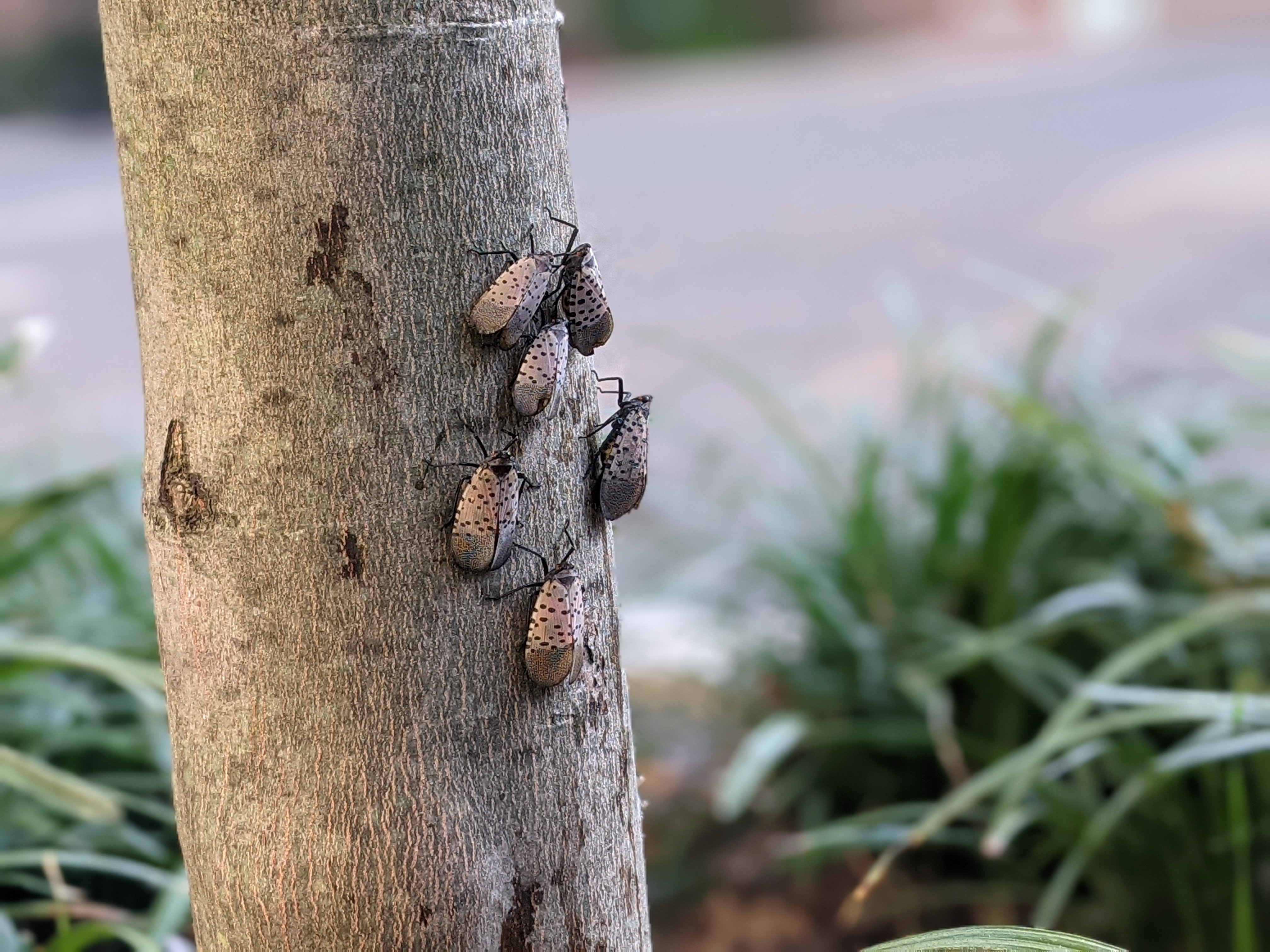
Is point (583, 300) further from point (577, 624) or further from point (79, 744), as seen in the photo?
point (79, 744)

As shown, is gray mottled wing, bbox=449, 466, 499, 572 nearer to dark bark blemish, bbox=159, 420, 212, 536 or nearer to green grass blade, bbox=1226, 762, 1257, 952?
dark bark blemish, bbox=159, 420, 212, 536

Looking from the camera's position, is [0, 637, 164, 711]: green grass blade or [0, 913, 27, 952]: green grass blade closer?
[0, 913, 27, 952]: green grass blade

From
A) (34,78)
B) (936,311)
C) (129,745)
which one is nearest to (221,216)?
(129,745)

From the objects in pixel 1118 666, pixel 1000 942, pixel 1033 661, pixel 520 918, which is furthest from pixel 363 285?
pixel 1033 661

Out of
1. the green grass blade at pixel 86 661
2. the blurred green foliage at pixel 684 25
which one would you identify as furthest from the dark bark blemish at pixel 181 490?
the blurred green foliage at pixel 684 25

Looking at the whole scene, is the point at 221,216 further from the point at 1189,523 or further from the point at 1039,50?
A: the point at 1039,50

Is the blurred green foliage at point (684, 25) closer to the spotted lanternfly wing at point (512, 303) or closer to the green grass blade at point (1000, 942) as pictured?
the spotted lanternfly wing at point (512, 303)

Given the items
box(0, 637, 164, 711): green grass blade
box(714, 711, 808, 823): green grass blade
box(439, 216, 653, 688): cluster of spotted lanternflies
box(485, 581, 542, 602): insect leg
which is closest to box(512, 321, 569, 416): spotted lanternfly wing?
box(439, 216, 653, 688): cluster of spotted lanternflies
